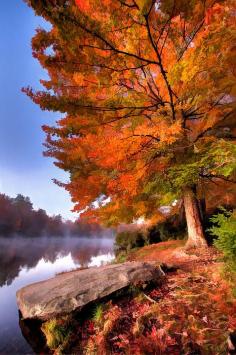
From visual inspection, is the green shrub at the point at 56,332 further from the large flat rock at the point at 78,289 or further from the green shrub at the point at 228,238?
the green shrub at the point at 228,238

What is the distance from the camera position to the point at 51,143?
452 inches

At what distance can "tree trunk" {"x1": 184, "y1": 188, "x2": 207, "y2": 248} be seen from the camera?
9625 mm

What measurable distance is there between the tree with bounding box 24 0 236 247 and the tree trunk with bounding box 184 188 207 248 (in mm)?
39

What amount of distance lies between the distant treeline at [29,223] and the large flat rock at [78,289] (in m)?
49.4

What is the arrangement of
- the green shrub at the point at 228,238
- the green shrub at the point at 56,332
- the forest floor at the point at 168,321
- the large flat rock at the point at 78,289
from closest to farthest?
the forest floor at the point at 168,321, the green shrub at the point at 228,238, the green shrub at the point at 56,332, the large flat rock at the point at 78,289

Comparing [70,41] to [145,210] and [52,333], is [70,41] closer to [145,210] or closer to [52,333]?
[52,333]

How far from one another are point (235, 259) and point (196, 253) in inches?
187

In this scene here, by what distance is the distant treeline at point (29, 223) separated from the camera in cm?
6181

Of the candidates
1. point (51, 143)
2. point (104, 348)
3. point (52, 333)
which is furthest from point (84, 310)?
point (51, 143)

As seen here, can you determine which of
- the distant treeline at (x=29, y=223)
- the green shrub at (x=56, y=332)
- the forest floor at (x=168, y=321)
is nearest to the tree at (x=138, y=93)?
the forest floor at (x=168, y=321)

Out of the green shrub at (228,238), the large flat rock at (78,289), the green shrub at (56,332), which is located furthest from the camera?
the large flat rock at (78,289)

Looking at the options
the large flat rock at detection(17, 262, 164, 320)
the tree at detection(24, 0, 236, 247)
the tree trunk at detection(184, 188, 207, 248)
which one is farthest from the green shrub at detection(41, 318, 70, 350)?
the tree trunk at detection(184, 188, 207, 248)

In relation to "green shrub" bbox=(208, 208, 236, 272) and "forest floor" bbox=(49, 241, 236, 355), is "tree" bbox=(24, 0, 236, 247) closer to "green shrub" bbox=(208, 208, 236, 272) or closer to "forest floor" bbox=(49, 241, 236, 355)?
"green shrub" bbox=(208, 208, 236, 272)

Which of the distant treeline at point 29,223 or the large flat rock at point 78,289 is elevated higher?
the distant treeline at point 29,223
